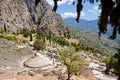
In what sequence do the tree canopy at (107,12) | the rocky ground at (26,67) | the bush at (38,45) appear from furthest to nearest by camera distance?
the bush at (38,45)
the rocky ground at (26,67)
the tree canopy at (107,12)

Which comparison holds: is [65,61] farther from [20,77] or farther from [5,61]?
[5,61]

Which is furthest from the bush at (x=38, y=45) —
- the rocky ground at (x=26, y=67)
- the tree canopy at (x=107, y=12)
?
the tree canopy at (x=107, y=12)

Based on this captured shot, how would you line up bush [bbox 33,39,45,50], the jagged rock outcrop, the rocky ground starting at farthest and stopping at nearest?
bush [bbox 33,39,45,50], the jagged rock outcrop, the rocky ground

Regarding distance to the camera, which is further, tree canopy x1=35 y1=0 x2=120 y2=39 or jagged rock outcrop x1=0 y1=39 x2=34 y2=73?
jagged rock outcrop x1=0 y1=39 x2=34 y2=73

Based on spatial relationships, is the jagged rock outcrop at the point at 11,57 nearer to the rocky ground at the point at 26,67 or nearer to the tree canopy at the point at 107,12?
the rocky ground at the point at 26,67

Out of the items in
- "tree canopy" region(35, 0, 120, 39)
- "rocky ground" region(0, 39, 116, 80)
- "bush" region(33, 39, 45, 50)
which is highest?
"tree canopy" region(35, 0, 120, 39)

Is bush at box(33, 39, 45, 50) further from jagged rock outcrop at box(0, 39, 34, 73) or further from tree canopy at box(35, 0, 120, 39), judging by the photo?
tree canopy at box(35, 0, 120, 39)

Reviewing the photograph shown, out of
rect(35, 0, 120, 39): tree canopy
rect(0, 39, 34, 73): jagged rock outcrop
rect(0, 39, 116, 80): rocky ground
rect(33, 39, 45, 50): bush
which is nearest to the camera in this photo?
rect(35, 0, 120, 39): tree canopy

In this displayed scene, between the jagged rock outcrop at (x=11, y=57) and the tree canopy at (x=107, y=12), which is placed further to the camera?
the jagged rock outcrop at (x=11, y=57)

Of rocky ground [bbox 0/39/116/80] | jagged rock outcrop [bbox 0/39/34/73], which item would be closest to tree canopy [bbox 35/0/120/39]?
rocky ground [bbox 0/39/116/80]

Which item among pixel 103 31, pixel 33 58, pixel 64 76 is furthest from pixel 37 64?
pixel 103 31

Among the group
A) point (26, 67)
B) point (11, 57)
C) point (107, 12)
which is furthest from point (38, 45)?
point (107, 12)

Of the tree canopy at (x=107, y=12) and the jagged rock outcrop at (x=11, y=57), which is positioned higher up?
the tree canopy at (x=107, y=12)

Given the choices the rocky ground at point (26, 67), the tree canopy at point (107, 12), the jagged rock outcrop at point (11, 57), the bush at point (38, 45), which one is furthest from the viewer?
the bush at point (38, 45)
